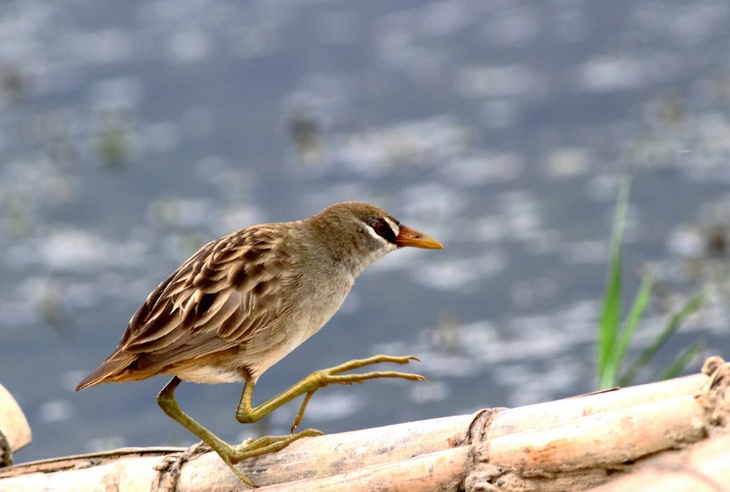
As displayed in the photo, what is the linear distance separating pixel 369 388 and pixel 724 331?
2272 millimetres

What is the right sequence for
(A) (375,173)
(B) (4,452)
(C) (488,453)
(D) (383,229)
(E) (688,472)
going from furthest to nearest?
(A) (375,173)
(D) (383,229)
(B) (4,452)
(C) (488,453)
(E) (688,472)

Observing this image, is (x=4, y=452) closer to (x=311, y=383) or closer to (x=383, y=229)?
(x=311, y=383)

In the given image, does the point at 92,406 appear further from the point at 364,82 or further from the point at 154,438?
the point at 364,82

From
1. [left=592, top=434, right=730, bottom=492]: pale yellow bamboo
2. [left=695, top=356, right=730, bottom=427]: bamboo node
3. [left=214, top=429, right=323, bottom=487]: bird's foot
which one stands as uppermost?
[left=214, top=429, right=323, bottom=487]: bird's foot

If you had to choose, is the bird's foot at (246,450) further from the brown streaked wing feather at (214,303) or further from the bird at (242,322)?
the brown streaked wing feather at (214,303)

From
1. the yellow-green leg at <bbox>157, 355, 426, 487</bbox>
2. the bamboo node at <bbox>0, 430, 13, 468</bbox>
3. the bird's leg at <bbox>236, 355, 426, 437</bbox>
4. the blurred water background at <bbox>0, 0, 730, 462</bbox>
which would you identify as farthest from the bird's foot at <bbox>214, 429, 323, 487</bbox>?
the blurred water background at <bbox>0, 0, 730, 462</bbox>

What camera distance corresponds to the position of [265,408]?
4.38 meters

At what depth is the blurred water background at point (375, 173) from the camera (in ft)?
28.9

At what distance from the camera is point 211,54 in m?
13.5

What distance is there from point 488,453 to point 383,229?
1.57 meters

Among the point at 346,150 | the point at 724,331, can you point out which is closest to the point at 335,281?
the point at 724,331

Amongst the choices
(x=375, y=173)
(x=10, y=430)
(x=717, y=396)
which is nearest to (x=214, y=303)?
(x=10, y=430)

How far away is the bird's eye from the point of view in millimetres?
4977

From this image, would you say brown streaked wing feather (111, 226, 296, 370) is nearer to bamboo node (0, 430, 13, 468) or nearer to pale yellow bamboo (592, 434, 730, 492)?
bamboo node (0, 430, 13, 468)
